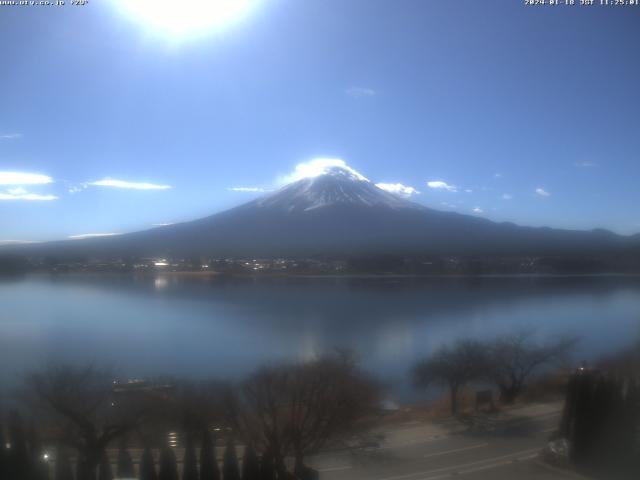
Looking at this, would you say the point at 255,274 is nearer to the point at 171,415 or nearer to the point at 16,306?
the point at 16,306

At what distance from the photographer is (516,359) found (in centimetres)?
424

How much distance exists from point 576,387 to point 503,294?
207cm

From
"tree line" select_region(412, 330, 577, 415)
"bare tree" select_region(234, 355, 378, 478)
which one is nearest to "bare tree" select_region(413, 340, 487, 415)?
"tree line" select_region(412, 330, 577, 415)

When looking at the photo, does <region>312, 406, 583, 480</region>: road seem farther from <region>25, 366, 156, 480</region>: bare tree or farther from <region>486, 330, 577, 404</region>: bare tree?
<region>25, 366, 156, 480</region>: bare tree

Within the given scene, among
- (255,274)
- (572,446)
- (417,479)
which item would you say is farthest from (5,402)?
(572,446)

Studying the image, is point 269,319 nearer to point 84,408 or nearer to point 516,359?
point 84,408

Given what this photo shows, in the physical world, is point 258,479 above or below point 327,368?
below

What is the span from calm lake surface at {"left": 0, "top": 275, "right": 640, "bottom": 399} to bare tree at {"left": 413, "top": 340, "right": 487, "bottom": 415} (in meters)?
0.11

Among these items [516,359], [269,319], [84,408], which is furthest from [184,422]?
[516,359]

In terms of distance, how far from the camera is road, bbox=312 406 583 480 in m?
3.21

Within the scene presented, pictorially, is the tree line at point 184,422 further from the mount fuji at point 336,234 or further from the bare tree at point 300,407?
the mount fuji at point 336,234

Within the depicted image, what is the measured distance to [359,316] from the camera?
4793 mm

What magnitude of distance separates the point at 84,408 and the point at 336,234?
5.77 meters

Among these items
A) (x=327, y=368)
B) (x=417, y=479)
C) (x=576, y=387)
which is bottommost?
(x=417, y=479)
